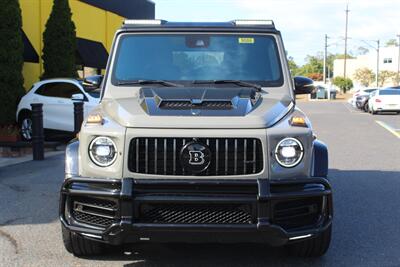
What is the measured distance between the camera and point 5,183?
9008 mm

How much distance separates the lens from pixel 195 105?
4.58 m

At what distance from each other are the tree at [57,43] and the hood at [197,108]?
13.6m

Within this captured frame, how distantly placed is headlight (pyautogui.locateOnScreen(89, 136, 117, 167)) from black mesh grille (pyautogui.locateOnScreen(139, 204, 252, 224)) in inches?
18.5

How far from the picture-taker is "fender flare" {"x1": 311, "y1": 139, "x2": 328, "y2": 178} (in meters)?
4.48

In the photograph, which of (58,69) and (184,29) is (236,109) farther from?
(58,69)

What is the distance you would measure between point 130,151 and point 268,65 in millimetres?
1899

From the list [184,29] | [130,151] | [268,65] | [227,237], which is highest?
[184,29]

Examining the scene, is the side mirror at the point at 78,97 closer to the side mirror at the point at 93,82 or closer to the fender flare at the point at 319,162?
the side mirror at the point at 93,82

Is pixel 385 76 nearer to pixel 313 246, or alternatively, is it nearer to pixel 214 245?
pixel 214 245

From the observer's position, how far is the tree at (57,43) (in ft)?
59.5

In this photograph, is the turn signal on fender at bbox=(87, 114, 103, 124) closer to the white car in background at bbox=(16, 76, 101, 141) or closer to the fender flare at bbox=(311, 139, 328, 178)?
the fender flare at bbox=(311, 139, 328, 178)

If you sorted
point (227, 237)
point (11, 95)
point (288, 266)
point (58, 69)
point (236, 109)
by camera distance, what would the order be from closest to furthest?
1. point (227, 237)
2. point (236, 109)
3. point (288, 266)
4. point (11, 95)
5. point (58, 69)

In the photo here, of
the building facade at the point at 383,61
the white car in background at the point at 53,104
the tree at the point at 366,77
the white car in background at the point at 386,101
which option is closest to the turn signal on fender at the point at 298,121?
the white car in background at the point at 53,104

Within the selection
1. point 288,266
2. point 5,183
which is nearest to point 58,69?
point 5,183
